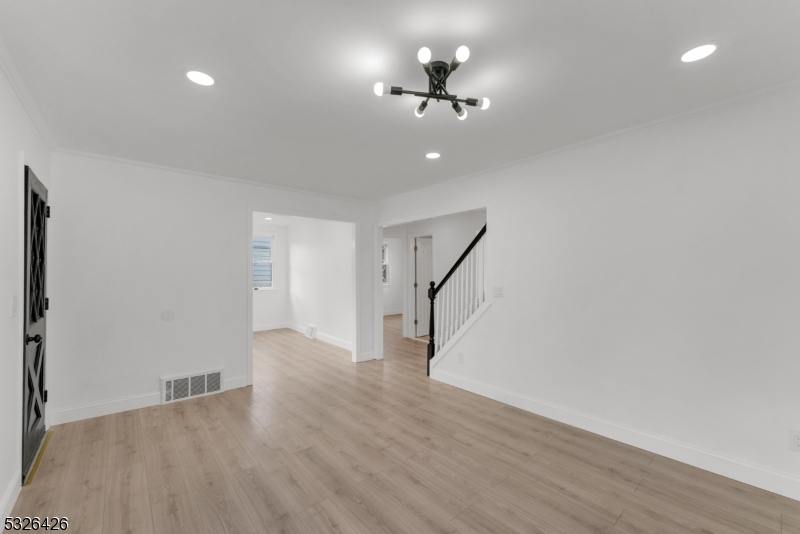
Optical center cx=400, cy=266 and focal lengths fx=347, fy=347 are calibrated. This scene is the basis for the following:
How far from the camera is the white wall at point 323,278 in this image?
6.05 metres

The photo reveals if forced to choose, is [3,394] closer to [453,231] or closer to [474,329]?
[474,329]

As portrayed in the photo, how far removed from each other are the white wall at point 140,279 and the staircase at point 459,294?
96.9 inches

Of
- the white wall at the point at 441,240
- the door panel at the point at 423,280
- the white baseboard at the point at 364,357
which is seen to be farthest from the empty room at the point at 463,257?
the door panel at the point at 423,280

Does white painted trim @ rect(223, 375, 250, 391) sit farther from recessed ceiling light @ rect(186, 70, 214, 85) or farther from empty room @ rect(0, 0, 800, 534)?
recessed ceiling light @ rect(186, 70, 214, 85)

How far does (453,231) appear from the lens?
660 cm

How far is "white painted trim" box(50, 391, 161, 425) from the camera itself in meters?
3.23

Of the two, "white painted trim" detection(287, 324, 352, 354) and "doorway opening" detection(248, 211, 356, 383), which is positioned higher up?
"doorway opening" detection(248, 211, 356, 383)

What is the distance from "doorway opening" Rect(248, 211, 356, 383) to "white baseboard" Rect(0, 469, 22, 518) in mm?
2387

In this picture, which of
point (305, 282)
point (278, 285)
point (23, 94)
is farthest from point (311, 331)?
point (23, 94)

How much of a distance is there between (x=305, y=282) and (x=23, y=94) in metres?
5.48

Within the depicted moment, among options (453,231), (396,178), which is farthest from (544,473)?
(453,231)

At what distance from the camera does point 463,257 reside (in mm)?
4465

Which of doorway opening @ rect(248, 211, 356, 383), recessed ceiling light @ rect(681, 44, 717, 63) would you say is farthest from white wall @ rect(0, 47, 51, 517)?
recessed ceiling light @ rect(681, 44, 717, 63)

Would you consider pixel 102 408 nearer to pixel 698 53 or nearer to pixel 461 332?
pixel 461 332
